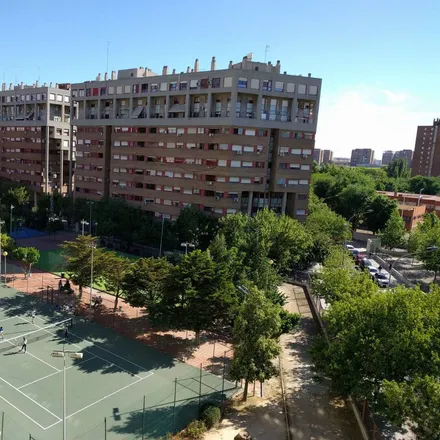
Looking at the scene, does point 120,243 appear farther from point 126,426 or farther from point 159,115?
point 126,426

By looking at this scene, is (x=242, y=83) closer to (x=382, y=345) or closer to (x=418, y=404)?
(x=382, y=345)

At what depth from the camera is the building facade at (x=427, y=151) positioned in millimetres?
144988

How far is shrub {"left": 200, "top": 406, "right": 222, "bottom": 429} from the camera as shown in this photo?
19891mm

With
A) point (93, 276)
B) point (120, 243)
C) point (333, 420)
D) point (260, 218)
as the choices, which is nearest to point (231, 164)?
point (260, 218)

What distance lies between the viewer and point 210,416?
65.3 ft

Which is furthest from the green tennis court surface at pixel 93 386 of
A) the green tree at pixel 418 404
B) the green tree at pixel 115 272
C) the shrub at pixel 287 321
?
the green tree at pixel 418 404

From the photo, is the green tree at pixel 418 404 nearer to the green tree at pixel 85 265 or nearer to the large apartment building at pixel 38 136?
the green tree at pixel 85 265

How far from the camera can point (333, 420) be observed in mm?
21156

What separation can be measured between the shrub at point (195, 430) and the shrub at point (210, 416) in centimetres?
39

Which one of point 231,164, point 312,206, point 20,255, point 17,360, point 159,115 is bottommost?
point 17,360

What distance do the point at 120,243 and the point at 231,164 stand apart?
62.8ft

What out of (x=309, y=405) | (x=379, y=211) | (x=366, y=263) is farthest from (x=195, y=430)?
(x=379, y=211)

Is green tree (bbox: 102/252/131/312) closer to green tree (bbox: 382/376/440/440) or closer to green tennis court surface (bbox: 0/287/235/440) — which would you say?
green tennis court surface (bbox: 0/287/235/440)

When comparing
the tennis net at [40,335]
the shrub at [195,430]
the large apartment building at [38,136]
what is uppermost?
the large apartment building at [38,136]
